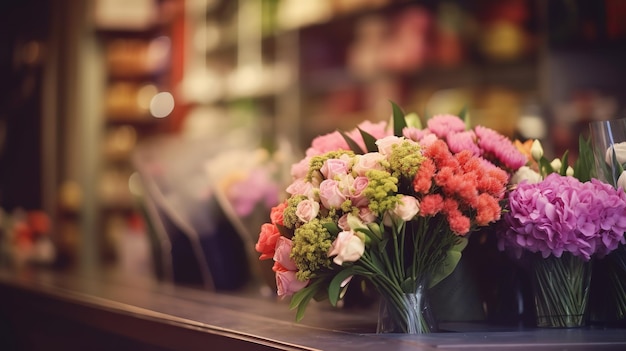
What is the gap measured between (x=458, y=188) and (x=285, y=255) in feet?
0.88

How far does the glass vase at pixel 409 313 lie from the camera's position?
1301 millimetres

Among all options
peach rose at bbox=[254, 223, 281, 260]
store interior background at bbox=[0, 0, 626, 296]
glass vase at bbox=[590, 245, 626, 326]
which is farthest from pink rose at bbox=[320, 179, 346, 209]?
store interior background at bbox=[0, 0, 626, 296]

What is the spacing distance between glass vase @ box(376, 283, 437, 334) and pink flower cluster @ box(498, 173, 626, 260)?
0.17m

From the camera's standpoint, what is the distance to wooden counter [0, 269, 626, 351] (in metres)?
1.19

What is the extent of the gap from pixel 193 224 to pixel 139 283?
0.38m

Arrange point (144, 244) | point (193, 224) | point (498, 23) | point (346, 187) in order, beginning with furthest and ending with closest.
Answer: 1. point (498, 23)
2. point (144, 244)
3. point (193, 224)
4. point (346, 187)

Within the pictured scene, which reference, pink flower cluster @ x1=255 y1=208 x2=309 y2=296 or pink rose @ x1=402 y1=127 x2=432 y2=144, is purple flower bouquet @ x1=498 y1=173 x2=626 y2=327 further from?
pink flower cluster @ x1=255 y1=208 x2=309 y2=296

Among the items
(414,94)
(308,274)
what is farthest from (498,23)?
(308,274)

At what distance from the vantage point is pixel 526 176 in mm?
1400

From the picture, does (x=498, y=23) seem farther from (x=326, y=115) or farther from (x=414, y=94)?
(x=326, y=115)

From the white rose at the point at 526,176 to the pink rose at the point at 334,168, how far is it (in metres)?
0.29

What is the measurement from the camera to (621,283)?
138cm

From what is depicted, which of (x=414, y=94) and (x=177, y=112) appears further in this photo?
(x=177, y=112)

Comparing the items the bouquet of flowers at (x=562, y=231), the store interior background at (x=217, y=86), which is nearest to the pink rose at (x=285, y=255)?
the bouquet of flowers at (x=562, y=231)
